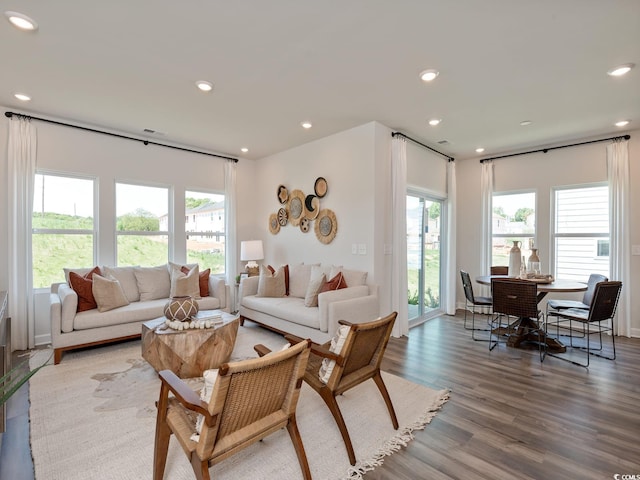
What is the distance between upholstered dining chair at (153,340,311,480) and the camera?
143 centimetres

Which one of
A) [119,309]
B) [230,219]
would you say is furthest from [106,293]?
[230,219]

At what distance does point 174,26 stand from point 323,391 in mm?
2770

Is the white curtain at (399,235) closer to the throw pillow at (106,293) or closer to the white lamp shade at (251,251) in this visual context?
the white lamp shade at (251,251)

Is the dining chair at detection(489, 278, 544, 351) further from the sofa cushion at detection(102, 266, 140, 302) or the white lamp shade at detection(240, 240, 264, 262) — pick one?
the sofa cushion at detection(102, 266, 140, 302)

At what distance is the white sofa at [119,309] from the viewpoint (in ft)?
11.5

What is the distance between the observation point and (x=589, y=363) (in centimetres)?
354

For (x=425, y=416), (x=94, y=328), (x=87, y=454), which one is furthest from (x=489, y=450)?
(x=94, y=328)

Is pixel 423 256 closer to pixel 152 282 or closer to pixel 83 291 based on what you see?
pixel 152 282

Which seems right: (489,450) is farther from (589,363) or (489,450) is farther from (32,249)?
(32,249)

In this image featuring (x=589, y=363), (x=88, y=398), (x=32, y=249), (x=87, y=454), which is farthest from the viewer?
→ (x=32, y=249)

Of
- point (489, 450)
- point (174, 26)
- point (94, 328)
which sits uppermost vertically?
point (174, 26)

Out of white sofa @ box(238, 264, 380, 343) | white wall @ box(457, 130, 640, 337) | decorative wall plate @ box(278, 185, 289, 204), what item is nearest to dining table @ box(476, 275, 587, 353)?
white wall @ box(457, 130, 640, 337)

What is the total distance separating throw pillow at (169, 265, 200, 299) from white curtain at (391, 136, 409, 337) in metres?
2.78

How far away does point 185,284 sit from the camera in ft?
14.9
